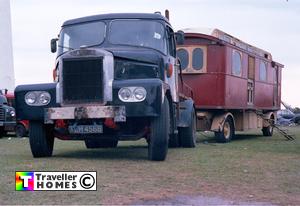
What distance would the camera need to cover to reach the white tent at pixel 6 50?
33.3 metres

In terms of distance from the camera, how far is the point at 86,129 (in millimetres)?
10203

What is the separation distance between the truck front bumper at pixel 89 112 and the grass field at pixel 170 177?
830mm

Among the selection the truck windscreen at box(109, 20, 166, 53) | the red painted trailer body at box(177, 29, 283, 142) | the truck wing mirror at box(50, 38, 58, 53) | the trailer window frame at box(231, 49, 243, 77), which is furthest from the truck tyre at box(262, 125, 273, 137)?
the truck wing mirror at box(50, 38, 58, 53)

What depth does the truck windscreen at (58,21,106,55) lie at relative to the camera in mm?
11258

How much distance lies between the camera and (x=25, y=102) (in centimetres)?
1044

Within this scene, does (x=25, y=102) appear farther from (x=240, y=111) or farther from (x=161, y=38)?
(x=240, y=111)

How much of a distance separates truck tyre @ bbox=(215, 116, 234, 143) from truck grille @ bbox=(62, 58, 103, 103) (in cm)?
780

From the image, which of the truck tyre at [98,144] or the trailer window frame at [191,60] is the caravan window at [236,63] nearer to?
the trailer window frame at [191,60]

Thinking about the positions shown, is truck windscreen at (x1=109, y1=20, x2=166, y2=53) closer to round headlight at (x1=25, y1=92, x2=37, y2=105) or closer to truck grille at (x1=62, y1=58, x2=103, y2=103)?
truck grille at (x1=62, y1=58, x2=103, y2=103)

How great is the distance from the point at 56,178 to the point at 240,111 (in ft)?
40.4

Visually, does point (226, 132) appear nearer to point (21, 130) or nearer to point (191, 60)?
point (191, 60)

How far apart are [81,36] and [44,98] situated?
5.84 feet

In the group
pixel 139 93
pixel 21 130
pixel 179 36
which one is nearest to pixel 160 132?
pixel 139 93

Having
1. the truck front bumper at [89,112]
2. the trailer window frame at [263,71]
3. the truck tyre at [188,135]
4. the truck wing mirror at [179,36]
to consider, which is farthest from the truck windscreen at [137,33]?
the trailer window frame at [263,71]
